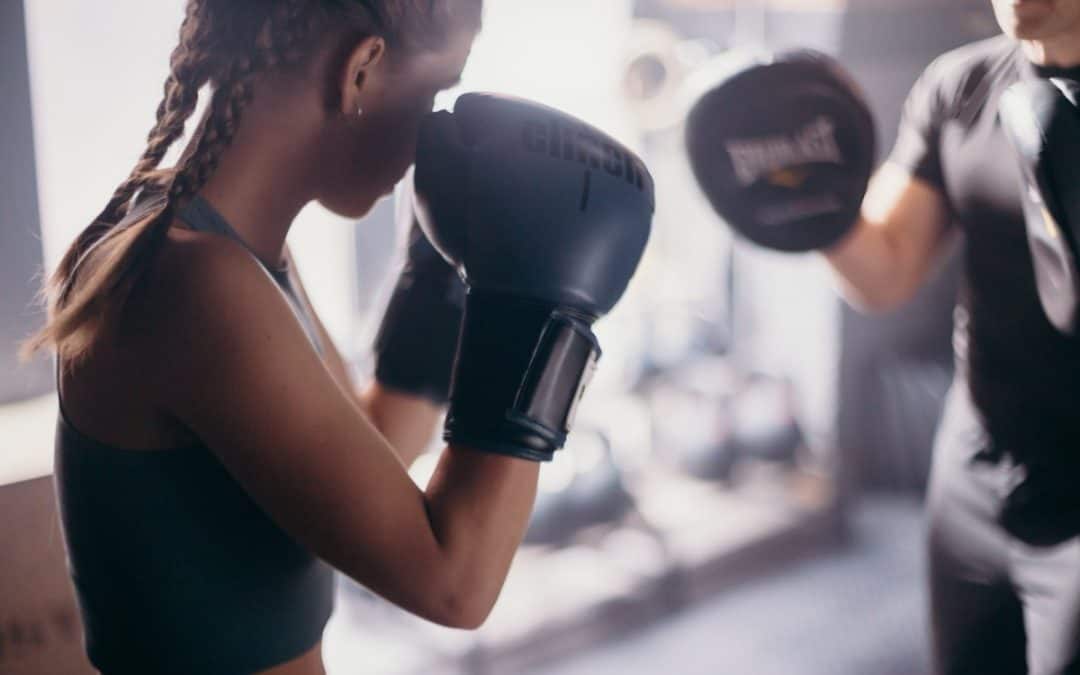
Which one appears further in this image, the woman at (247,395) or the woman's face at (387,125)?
the woman's face at (387,125)

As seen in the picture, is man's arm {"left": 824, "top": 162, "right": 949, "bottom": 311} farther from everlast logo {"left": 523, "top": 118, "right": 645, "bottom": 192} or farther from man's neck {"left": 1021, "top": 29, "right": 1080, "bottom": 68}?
everlast logo {"left": 523, "top": 118, "right": 645, "bottom": 192}

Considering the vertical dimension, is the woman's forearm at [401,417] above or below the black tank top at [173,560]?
below

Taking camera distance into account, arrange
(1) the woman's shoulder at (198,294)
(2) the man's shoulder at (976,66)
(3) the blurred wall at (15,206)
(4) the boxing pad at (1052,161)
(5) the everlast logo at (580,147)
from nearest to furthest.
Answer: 1. (1) the woman's shoulder at (198,294)
2. (5) the everlast logo at (580,147)
3. (4) the boxing pad at (1052,161)
4. (3) the blurred wall at (15,206)
5. (2) the man's shoulder at (976,66)

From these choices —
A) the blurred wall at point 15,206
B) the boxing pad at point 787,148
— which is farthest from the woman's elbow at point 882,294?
the blurred wall at point 15,206

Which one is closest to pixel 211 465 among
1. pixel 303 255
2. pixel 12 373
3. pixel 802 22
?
pixel 12 373

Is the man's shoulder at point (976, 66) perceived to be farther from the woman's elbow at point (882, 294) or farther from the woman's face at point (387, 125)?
the woman's face at point (387, 125)

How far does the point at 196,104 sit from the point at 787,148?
781 millimetres

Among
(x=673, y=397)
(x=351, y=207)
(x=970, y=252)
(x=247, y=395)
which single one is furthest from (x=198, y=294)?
(x=673, y=397)

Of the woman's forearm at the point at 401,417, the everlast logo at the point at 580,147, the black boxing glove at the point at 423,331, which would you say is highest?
the everlast logo at the point at 580,147

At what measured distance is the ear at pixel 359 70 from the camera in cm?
89

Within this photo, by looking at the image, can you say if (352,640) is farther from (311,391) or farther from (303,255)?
(311,391)

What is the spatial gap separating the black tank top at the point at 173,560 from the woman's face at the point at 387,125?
0.39 feet

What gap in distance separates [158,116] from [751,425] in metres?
2.47

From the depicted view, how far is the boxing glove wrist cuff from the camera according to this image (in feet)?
2.93
